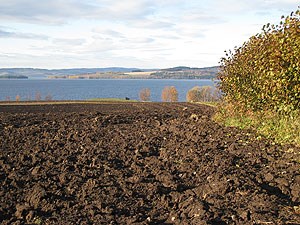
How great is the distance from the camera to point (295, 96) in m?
13.5

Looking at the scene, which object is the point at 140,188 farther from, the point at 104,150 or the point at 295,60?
the point at 295,60

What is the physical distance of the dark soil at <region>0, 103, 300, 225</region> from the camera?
6648 millimetres

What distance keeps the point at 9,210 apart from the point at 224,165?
203 inches

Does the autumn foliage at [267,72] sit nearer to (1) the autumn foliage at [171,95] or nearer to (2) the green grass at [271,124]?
(2) the green grass at [271,124]

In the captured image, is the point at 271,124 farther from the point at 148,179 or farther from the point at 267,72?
the point at 148,179

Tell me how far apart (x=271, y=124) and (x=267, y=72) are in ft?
7.09

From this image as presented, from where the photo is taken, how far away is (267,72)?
13.8 m

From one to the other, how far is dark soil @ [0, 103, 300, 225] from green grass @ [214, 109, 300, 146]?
1.93 feet

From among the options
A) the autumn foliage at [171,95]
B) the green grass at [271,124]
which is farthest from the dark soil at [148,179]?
the autumn foliage at [171,95]

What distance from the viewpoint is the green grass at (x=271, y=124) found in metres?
13.1

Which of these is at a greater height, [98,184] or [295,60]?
[295,60]

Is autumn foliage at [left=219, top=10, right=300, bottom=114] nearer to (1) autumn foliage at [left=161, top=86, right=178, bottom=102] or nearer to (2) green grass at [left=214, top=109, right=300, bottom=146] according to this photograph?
(2) green grass at [left=214, top=109, right=300, bottom=146]

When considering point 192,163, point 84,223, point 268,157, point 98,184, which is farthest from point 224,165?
point 84,223

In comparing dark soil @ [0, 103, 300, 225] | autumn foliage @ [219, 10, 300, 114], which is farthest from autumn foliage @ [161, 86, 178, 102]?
dark soil @ [0, 103, 300, 225]
